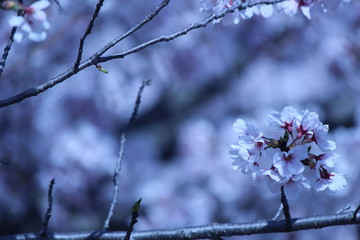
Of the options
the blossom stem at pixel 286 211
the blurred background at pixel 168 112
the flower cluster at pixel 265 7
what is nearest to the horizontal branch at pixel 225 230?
the blossom stem at pixel 286 211

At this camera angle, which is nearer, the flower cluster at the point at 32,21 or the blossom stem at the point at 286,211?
the blossom stem at the point at 286,211

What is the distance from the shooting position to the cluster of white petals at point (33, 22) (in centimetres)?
Answer: 150

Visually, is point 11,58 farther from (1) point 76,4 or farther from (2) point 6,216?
(2) point 6,216

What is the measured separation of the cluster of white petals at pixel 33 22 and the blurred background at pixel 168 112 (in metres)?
2.41

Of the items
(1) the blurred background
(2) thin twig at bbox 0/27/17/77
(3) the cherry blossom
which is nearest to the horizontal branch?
(3) the cherry blossom

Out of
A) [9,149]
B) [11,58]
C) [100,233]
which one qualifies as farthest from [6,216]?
[100,233]

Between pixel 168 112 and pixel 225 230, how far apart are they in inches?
184

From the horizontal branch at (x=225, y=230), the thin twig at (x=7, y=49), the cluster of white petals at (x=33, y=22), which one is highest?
the cluster of white petals at (x=33, y=22)

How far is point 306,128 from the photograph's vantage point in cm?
144

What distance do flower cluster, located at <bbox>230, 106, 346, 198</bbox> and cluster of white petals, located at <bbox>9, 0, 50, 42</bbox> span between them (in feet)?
1.87

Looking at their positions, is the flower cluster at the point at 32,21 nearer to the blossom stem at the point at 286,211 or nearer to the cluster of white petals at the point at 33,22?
the cluster of white petals at the point at 33,22

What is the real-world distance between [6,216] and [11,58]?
1248 mm

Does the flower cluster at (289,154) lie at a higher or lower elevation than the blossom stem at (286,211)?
higher

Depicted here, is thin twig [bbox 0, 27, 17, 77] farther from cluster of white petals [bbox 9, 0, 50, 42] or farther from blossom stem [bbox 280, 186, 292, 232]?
blossom stem [bbox 280, 186, 292, 232]
